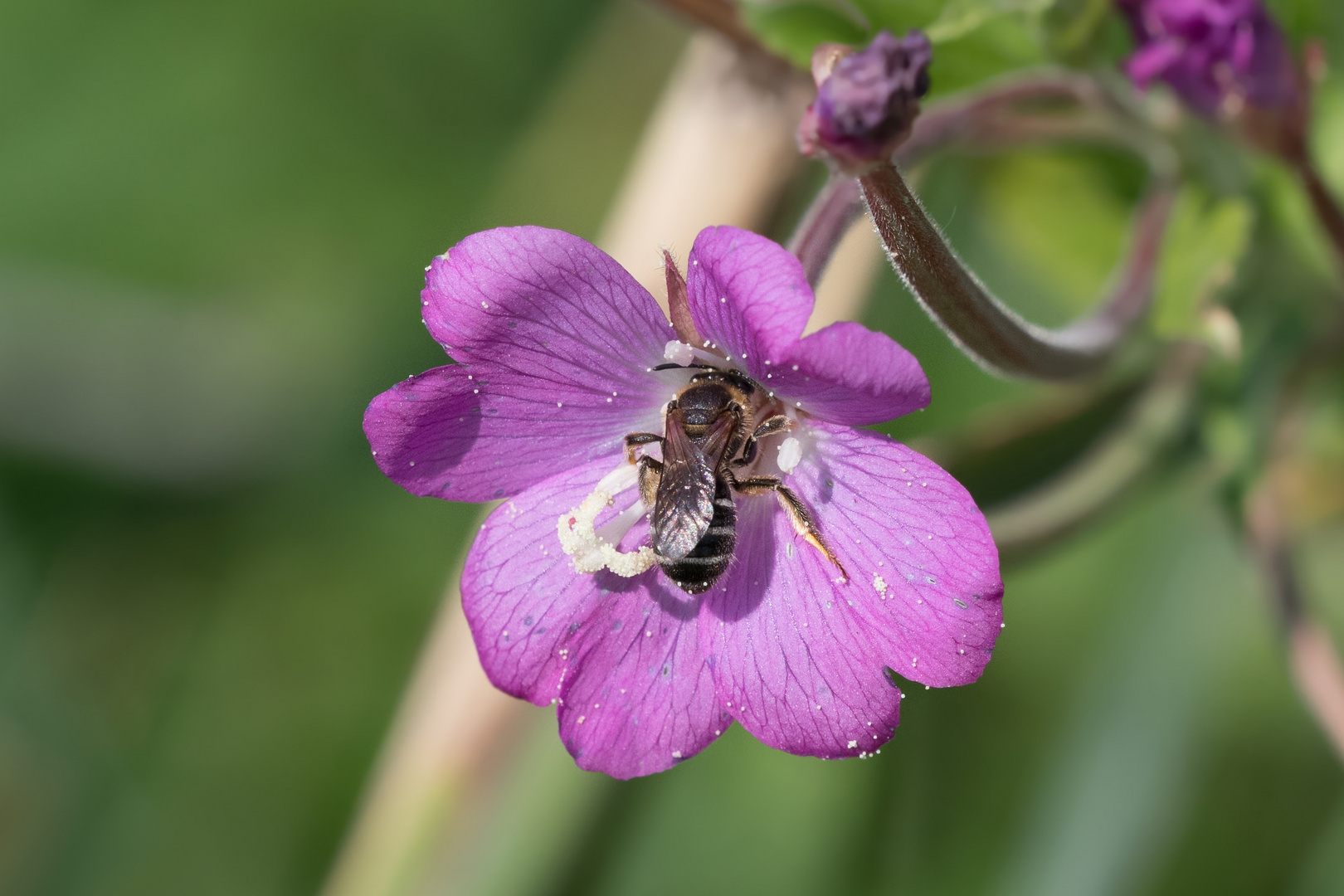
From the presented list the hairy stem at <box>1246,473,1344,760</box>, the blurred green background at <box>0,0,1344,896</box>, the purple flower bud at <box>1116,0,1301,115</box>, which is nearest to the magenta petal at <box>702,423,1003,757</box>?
the purple flower bud at <box>1116,0,1301,115</box>

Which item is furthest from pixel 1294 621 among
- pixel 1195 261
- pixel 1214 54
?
pixel 1214 54

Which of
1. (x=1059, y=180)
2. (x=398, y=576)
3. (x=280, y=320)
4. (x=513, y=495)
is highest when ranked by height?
(x=1059, y=180)

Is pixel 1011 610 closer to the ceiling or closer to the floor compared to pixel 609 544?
closer to the floor

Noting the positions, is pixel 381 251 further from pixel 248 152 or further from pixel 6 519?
pixel 6 519

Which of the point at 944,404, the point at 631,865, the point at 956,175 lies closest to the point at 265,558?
the point at 631,865

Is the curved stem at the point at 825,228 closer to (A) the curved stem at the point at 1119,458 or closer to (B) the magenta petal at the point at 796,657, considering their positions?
(B) the magenta petal at the point at 796,657

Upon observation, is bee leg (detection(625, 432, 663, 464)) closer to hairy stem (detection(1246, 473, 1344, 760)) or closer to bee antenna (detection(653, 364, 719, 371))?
bee antenna (detection(653, 364, 719, 371))
